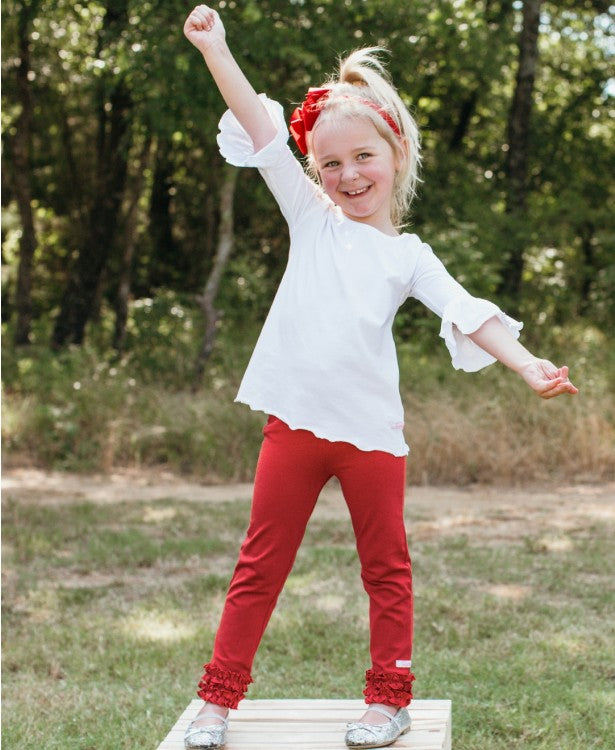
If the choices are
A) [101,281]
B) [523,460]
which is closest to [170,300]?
[101,281]

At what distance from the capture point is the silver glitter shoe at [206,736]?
8.99 ft

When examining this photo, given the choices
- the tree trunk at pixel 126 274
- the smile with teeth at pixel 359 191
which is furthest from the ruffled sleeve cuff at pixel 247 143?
the tree trunk at pixel 126 274

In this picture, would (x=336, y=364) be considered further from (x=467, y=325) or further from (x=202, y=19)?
(x=202, y=19)

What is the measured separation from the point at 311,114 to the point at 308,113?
0.01 meters

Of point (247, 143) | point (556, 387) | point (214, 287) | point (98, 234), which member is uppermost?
point (98, 234)

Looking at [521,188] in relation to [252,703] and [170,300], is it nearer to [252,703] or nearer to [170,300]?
[170,300]

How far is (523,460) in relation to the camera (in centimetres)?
888

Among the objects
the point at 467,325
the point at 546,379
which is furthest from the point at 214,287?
Answer: the point at 546,379

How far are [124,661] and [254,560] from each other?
1.82 metres

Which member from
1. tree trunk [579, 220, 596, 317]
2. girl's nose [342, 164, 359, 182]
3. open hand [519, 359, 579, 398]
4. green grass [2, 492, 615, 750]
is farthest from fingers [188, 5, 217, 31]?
tree trunk [579, 220, 596, 317]

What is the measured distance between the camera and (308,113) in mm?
2881

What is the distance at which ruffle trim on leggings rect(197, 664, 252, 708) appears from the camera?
109 inches

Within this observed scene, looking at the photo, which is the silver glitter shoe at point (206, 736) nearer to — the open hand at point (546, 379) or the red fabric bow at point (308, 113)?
the open hand at point (546, 379)

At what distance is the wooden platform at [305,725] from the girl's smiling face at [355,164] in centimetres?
134
